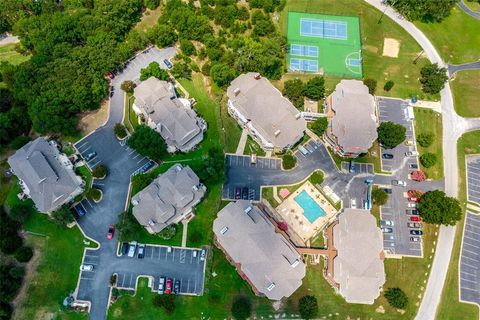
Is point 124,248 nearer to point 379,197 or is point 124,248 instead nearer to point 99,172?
point 99,172

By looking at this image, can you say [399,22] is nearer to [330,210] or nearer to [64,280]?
[330,210]

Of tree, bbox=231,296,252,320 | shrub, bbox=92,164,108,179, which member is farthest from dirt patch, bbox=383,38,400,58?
shrub, bbox=92,164,108,179

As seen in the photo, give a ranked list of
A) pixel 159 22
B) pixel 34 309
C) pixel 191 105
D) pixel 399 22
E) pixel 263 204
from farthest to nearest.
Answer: pixel 399 22, pixel 159 22, pixel 191 105, pixel 263 204, pixel 34 309

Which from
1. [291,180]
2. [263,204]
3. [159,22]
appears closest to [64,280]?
[263,204]

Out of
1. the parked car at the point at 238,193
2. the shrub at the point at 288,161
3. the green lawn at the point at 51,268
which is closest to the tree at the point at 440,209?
the shrub at the point at 288,161

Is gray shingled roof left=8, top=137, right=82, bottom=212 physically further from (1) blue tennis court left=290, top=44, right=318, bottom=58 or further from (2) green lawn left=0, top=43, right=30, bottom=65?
(1) blue tennis court left=290, top=44, right=318, bottom=58

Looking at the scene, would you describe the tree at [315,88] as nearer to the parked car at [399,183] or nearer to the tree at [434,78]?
the parked car at [399,183]

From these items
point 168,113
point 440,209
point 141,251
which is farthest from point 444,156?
point 141,251
